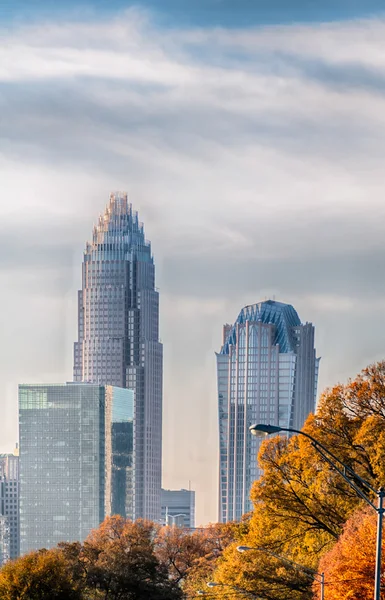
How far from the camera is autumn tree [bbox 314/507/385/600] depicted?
53.0 metres

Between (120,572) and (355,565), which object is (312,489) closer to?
(355,565)

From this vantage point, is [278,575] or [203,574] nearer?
[278,575]

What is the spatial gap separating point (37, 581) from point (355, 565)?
2517 centimetres

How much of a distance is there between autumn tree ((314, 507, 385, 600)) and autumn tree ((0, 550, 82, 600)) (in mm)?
23007

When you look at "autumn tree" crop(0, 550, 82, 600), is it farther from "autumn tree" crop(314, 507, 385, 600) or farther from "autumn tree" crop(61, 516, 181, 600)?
"autumn tree" crop(314, 507, 385, 600)

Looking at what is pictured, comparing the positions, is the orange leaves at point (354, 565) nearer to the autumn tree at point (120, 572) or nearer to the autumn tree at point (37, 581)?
the autumn tree at point (37, 581)

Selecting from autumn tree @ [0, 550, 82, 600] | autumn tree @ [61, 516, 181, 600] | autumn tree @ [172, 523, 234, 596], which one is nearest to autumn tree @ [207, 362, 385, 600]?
autumn tree @ [0, 550, 82, 600]

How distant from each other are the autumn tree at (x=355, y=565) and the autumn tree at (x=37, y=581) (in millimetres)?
23007

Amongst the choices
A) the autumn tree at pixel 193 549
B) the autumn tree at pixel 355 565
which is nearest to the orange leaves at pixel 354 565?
the autumn tree at pixel 355 565

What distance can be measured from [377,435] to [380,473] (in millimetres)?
1554

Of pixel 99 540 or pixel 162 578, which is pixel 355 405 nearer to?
pixel 162 578

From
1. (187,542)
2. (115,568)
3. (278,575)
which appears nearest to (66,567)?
(115,568)

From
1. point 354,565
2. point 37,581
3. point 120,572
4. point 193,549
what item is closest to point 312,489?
point 354,565

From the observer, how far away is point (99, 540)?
93188 millimetres
